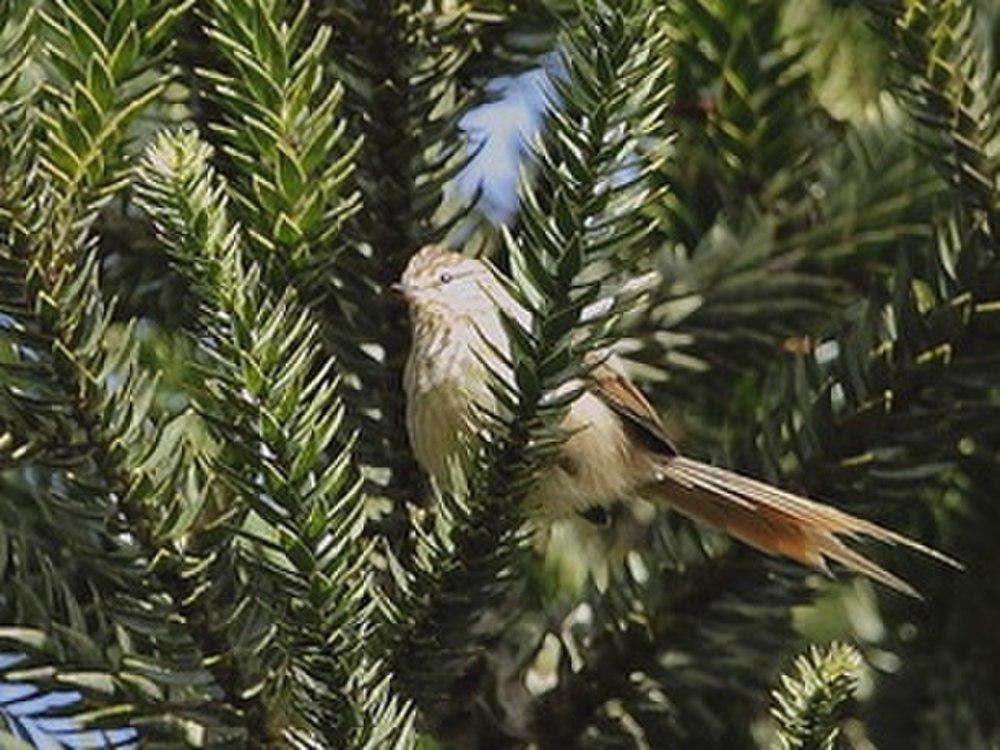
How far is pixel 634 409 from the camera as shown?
7.82 ft

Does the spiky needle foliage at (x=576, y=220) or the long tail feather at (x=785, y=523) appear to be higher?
the spiky needle foliage at (x=576, y=220)

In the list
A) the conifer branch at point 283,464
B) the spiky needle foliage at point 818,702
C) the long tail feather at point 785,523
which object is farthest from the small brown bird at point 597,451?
the spiky needle foliage at point 818,702

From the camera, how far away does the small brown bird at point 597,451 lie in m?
1.91

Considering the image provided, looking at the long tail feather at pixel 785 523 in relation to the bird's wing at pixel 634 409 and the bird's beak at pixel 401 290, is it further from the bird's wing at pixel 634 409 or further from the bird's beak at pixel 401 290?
the bird's beak at pixel 401 290

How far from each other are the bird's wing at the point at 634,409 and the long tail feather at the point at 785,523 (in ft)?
0.32

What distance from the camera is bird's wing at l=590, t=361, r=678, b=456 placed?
224 centimetres

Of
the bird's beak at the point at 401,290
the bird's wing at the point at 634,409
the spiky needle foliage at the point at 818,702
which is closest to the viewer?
the spiky needle foliage at the point at 818,702

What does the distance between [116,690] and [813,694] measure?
1.97 ft

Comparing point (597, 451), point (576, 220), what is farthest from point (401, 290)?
point (597, 451)

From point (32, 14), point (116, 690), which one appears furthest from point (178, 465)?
point (32, 14)

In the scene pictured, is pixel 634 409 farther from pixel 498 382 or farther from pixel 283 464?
pixel 283 464

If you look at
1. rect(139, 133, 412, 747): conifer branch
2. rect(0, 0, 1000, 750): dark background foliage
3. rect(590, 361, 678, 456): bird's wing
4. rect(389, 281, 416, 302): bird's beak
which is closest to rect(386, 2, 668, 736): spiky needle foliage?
rect(0, 0, 1000, 750): dark background foliage

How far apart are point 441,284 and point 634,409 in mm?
334

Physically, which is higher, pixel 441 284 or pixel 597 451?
pixel 441 284
